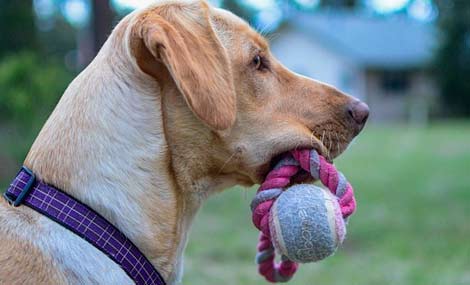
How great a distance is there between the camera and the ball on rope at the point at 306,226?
3.13 metres

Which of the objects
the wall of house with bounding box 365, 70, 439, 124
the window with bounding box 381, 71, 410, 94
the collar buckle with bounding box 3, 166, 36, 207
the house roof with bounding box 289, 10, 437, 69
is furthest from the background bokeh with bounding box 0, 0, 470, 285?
the window with bounding box 381, 71, 410, 94

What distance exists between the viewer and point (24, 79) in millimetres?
12445

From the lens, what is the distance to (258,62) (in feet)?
11.0

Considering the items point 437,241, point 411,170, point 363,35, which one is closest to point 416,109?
point 363,35

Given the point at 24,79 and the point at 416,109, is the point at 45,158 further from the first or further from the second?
the point at 416,109

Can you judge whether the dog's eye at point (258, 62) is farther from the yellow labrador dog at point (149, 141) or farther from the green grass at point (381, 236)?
the green grass at point (381, 236)

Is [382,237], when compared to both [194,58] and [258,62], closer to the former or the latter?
[258,62]

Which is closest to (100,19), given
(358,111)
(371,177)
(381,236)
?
(381,236)

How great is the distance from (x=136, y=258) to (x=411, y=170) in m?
13.1

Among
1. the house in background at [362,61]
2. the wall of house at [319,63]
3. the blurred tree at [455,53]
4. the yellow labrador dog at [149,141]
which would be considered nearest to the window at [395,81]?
the house in background at [362,61]

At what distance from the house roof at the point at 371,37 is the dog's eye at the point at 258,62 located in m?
39.2

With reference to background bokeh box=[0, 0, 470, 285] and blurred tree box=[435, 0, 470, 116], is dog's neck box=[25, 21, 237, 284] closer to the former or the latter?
background bokeh box=[0, 0, 470, 285]

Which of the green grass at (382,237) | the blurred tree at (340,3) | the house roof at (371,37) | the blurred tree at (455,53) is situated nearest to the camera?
the green grass at (382,237)

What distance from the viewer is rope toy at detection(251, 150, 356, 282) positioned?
123 inches
